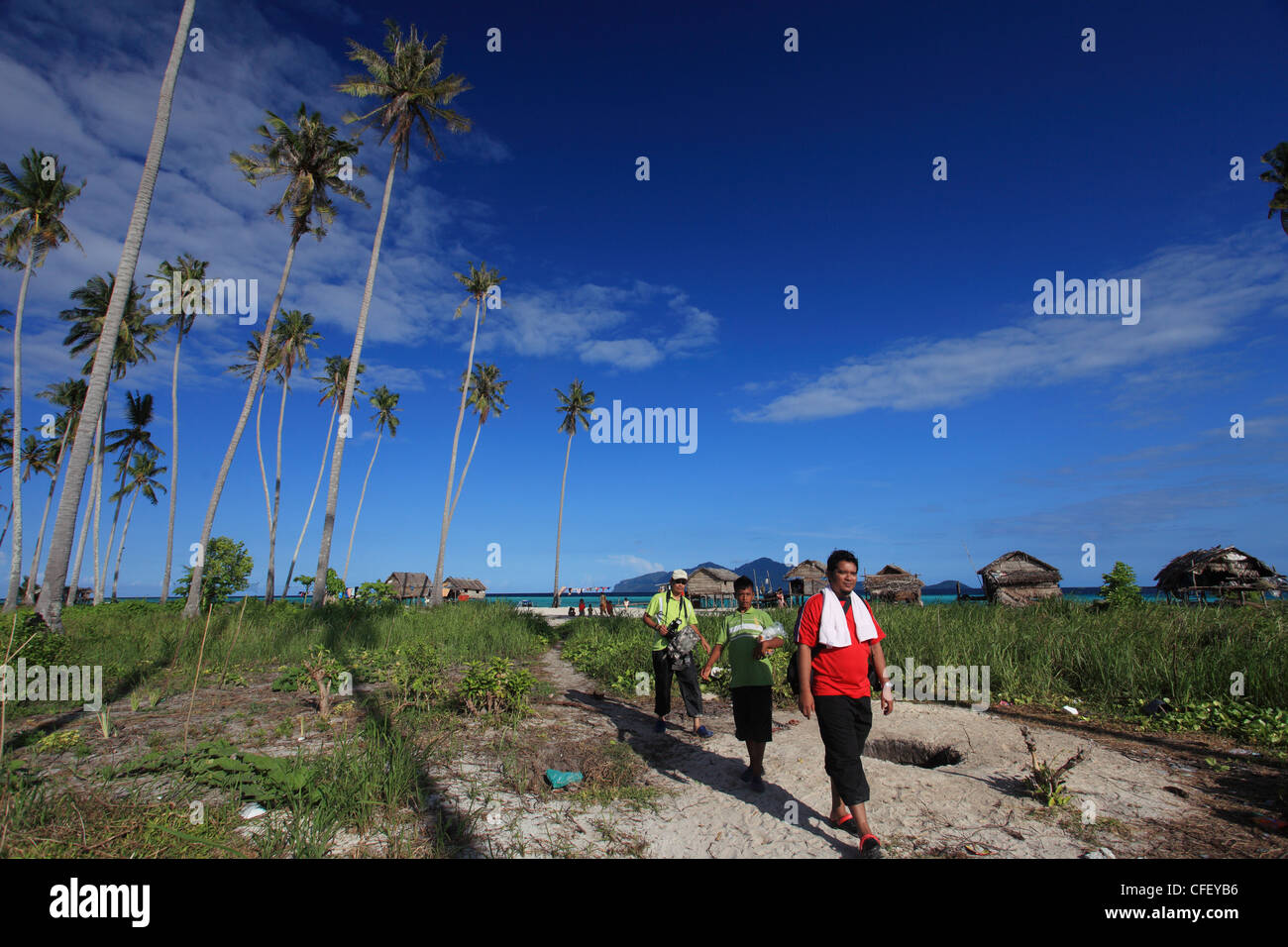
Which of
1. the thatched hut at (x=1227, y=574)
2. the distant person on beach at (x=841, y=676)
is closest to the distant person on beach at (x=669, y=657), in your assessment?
the distant person on beach at (x=841, y=676)

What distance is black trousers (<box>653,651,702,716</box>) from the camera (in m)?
7.28

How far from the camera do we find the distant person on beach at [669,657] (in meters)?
7.29

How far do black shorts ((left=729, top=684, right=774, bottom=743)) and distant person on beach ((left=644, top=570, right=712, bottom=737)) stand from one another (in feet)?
5.37

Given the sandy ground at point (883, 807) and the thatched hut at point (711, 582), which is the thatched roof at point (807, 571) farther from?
the sandy ground at point (883, 807)

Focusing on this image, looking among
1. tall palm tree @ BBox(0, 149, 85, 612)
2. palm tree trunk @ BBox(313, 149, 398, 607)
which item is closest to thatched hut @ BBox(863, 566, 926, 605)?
palm tree trunk @ BBox(313, 149, 398, 607)

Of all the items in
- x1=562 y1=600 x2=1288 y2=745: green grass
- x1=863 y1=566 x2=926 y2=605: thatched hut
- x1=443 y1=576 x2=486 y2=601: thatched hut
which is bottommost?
x1=443 y1=576 x2=486 y2=601: thatched hut

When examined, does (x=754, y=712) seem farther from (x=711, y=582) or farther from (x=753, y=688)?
(x=711, y=582)

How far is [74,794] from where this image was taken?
4082 mm

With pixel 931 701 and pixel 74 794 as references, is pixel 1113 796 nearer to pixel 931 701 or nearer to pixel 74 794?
pixel 931 701

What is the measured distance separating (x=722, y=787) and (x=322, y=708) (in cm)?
504

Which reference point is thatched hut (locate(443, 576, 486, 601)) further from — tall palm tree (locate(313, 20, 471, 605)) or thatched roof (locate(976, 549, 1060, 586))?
thatched roof (locate(976, 549, 1060, 586))

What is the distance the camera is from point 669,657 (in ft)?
24.1

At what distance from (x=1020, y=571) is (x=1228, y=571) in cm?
712
